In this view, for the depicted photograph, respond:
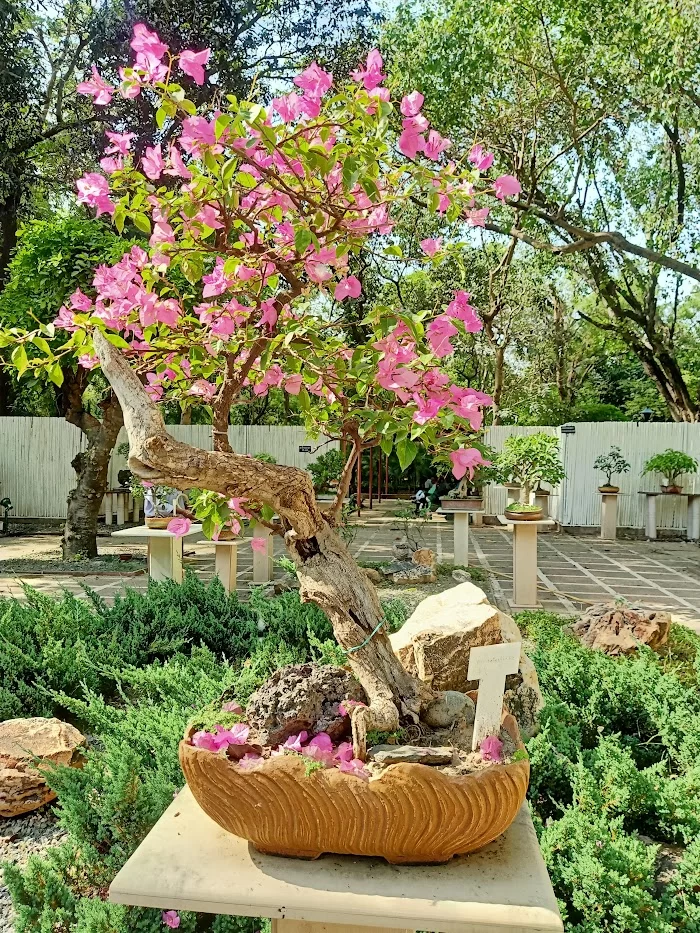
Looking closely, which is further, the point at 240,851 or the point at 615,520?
the point at 615,520

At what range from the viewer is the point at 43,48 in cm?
1155

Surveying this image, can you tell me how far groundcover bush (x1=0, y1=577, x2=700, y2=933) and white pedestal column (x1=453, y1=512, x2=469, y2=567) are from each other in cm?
401

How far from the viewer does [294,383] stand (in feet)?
5.90

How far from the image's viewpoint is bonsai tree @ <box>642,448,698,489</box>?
12242mm

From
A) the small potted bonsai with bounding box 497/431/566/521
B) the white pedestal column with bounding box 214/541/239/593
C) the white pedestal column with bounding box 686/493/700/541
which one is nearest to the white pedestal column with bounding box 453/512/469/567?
the small potted bonsai with bounding box 497/431/566/521

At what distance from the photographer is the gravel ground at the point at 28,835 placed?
108 inches

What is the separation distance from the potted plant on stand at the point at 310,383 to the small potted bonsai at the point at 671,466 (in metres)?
11.6

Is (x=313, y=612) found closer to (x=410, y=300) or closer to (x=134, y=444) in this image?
(x=134, y=444)

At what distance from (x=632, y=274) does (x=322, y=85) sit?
13.9m

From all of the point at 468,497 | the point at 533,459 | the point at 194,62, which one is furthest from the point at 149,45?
the point at 533,459

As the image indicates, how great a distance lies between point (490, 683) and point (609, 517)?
1176 centimetres

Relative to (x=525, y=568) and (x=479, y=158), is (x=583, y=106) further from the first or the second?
(x=479, y=158)

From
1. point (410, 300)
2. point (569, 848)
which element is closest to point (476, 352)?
point (410, 300)

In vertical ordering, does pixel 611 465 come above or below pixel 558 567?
above
